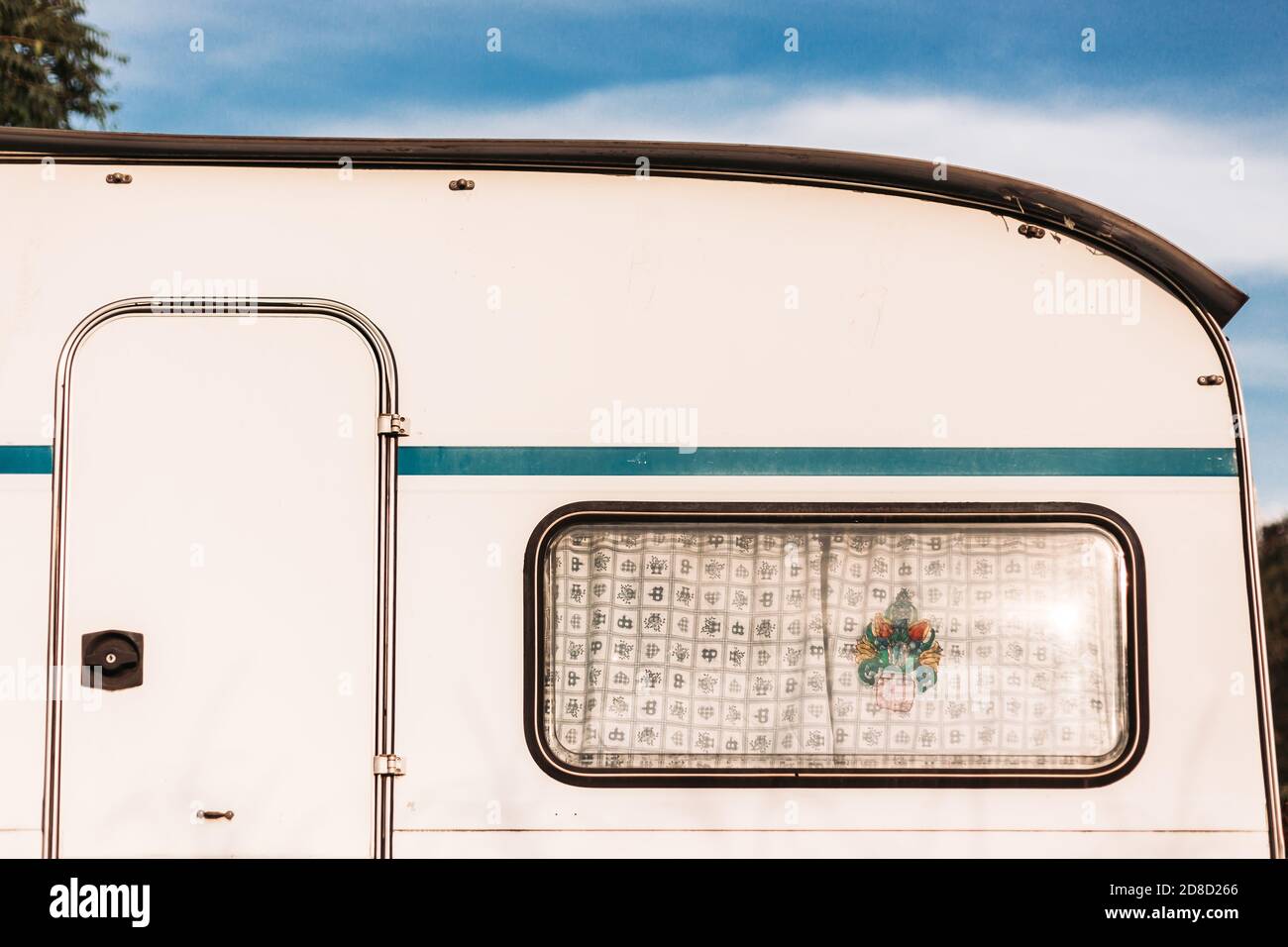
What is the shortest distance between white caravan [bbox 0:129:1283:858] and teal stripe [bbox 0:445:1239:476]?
10mm

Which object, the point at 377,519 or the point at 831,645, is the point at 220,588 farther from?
the point at 831,645

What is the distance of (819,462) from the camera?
3.08 m

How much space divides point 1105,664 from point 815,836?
2.62 feet

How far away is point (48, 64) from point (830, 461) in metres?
11.6

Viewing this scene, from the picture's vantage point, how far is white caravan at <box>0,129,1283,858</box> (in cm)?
297

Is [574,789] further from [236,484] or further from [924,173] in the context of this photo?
[924,173]

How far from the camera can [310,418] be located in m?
3.06

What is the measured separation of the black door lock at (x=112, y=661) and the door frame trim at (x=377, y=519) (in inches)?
2.9

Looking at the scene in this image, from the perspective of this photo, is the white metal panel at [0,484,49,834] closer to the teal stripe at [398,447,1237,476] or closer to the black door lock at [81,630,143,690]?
the black door lock at [81,630,143,690]

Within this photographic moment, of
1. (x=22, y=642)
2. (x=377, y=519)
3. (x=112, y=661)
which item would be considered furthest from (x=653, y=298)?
(x=22, y=642)

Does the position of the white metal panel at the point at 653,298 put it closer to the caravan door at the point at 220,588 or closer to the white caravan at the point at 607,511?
the white caravan at the point at 607,511

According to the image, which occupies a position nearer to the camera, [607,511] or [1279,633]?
[607,511]

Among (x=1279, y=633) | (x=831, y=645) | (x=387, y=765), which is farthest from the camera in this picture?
(x=1279, y=633)
